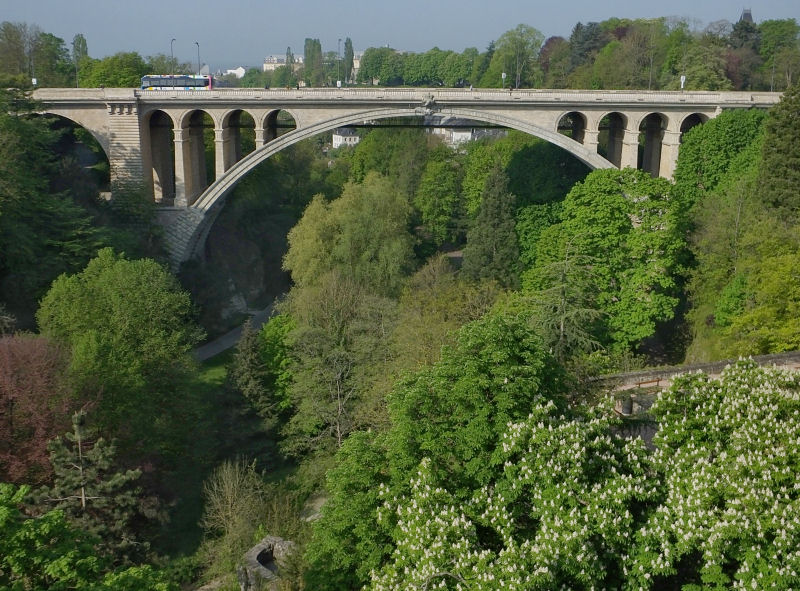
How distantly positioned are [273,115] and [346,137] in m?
62.2

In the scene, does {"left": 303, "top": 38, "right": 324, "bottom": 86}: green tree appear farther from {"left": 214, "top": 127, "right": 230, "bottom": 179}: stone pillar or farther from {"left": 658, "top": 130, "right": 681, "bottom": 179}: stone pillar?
{"left": 658, "top": 130, "right": 681, "bottom": 179}: stone pillar

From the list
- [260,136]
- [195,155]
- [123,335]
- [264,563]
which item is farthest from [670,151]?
[264,563]

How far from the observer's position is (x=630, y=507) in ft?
42.0

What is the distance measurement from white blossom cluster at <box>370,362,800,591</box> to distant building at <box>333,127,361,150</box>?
76342 mm

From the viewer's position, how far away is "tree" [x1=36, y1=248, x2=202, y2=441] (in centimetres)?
2258

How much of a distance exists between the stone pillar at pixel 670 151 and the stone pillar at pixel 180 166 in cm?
2145

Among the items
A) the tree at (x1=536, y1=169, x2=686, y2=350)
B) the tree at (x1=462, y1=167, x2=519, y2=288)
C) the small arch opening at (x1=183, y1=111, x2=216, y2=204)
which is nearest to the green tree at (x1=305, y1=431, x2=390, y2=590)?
the tree at (x1=536, y1=169, x2=686, y2=350)

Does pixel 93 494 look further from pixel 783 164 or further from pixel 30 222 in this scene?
pixel 783 164

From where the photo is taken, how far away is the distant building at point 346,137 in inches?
3583

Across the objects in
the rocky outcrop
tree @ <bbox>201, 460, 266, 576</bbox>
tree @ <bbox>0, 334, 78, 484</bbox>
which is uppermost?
tree @ <bbox>0, 334, 78, 484</bbox>

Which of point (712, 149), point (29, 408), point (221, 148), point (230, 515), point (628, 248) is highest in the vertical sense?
point (712, 149)

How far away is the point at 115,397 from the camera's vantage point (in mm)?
22781

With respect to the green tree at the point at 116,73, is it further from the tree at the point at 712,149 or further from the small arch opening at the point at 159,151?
the tree at the point at 712,149

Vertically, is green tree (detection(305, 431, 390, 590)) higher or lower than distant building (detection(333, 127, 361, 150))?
lower
